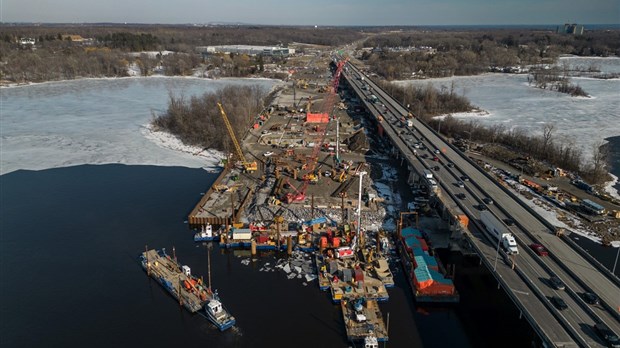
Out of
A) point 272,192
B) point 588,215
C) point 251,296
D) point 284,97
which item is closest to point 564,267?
point 588,215

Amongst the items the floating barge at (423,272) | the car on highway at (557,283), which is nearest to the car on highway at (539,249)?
the car on highway at (557,283)

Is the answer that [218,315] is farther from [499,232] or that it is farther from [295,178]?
[295,178]

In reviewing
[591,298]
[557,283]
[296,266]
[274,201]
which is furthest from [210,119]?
[591,298]

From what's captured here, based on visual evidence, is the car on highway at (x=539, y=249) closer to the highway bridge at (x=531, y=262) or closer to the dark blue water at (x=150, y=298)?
the highway bridge at (x=531, y=262)

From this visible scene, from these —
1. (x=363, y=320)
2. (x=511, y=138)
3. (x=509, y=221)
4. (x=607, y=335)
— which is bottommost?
(x=363, y=320)

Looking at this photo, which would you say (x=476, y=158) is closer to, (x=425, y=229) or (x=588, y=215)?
(x=588, y=215)
